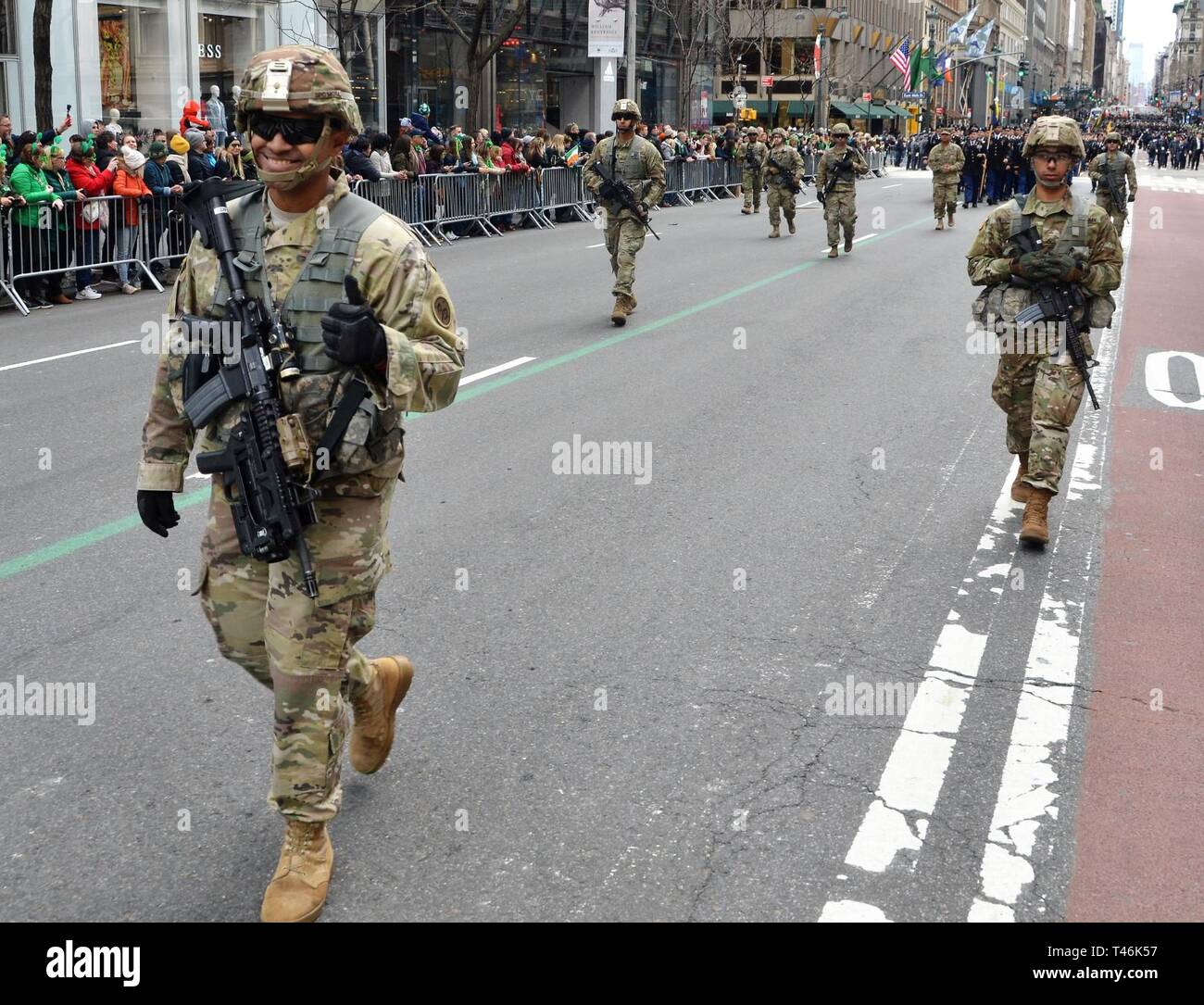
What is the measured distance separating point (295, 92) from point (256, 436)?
779 millimetres

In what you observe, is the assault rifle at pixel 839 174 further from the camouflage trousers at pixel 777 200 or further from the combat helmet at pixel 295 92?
the combat helmet at pixel 295 92

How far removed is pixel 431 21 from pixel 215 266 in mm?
33423

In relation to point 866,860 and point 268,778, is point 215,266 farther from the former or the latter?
point 866,860

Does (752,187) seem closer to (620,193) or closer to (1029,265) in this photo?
(620,193)

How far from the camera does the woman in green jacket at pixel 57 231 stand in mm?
14102

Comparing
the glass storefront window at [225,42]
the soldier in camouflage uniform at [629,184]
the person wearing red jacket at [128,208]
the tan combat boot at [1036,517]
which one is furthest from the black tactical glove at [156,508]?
the glass storefront window at [225,42]

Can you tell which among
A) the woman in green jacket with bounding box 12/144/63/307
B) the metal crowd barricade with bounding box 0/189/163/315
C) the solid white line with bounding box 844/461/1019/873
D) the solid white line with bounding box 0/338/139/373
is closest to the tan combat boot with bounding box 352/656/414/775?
the solid white line with bounding box 844/461/1019/873

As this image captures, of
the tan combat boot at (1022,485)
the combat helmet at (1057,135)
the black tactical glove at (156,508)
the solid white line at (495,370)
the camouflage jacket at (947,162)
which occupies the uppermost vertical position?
the camouflage jacket at (947,162)

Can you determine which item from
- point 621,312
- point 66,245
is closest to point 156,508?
point 621,312

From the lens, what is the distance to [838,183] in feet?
62.3

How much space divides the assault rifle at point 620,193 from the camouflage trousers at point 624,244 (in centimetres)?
9

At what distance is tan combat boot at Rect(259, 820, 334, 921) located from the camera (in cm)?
330

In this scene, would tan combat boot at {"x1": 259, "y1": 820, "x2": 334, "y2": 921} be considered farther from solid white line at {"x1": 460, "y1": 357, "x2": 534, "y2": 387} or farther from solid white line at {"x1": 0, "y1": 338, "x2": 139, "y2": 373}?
solid white line at {"x1": 0, "y1": 338, "x2": 139, "y2": 373}
